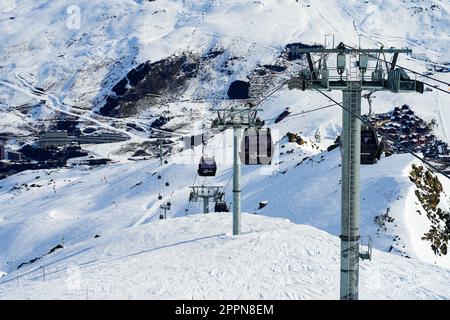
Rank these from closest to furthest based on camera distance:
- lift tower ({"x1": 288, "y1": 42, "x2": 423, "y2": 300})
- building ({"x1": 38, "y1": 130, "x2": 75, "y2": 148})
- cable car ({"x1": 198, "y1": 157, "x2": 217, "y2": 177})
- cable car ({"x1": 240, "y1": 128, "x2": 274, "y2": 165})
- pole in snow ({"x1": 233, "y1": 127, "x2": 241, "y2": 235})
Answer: lift tower ({"x1": 288, "y1": 42, "x2": 423, "y2": 300}), cable car ({"x1": 240, "y1": 128, "x2": 274, "y2": 165}), pole in snow ({"x1": 233, "y1": 127, "x2": 241, "y2": 235}), cable car ({"x1": 198, "y1": 157, "x2": 217, "y2": 177}), building ({"x1": 38, "y1": 130, "x2": 75, "y2": 148})

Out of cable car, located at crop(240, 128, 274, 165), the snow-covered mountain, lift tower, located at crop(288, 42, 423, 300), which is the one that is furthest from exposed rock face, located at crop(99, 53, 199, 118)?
lift tower, located at crop(288, 42, 423, 300)

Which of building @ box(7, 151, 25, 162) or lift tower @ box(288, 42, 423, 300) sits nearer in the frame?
lift tower @ box(288, 42, 423, 300)

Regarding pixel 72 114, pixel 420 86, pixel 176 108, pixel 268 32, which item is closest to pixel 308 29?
pixel 268 32

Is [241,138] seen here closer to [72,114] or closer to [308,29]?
[72,114]

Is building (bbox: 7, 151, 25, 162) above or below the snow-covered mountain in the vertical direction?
above

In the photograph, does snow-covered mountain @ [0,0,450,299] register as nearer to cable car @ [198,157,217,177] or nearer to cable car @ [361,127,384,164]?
cable car @ [198,157,217,177]

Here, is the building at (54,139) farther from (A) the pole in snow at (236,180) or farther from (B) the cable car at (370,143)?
(B) the cable car at (370,143)

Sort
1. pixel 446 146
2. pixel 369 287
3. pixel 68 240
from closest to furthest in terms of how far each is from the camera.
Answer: pixel 369 287, pixel 68 240, pixel 446 146

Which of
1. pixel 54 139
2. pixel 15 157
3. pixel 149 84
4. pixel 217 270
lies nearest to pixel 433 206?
pixel 217 270
